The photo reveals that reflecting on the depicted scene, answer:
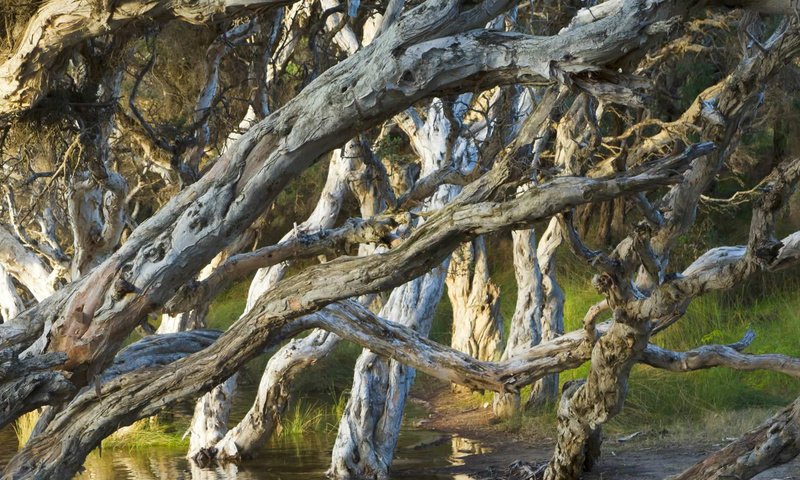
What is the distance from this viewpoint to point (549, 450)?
11.5 metres

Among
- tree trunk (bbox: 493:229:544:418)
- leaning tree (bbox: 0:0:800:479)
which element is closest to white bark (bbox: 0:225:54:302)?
leaning tree (bbox: 0:0:800:479)

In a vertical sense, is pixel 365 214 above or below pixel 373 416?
above

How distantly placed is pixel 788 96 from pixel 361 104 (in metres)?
11.0

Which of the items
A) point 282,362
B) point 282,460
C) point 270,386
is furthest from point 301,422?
point 282,362

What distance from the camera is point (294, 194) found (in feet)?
68.5

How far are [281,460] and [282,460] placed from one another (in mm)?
10

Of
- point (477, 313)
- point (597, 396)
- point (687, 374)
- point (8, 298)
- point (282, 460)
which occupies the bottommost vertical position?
point (282, 460)

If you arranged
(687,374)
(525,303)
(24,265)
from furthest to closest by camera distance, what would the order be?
(525,303) → (687,374) → (24,265)

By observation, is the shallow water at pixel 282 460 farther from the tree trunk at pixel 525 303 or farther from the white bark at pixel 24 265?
the white bark at pixel 24 265

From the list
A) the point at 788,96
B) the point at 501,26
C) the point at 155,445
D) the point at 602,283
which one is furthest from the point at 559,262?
the point at 602,283

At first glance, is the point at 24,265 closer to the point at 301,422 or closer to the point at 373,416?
the point at 301,422

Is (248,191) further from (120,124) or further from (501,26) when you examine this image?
(501,26)

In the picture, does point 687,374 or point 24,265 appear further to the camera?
point 687,374

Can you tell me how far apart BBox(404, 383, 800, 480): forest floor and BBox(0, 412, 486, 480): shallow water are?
0.55 ft
